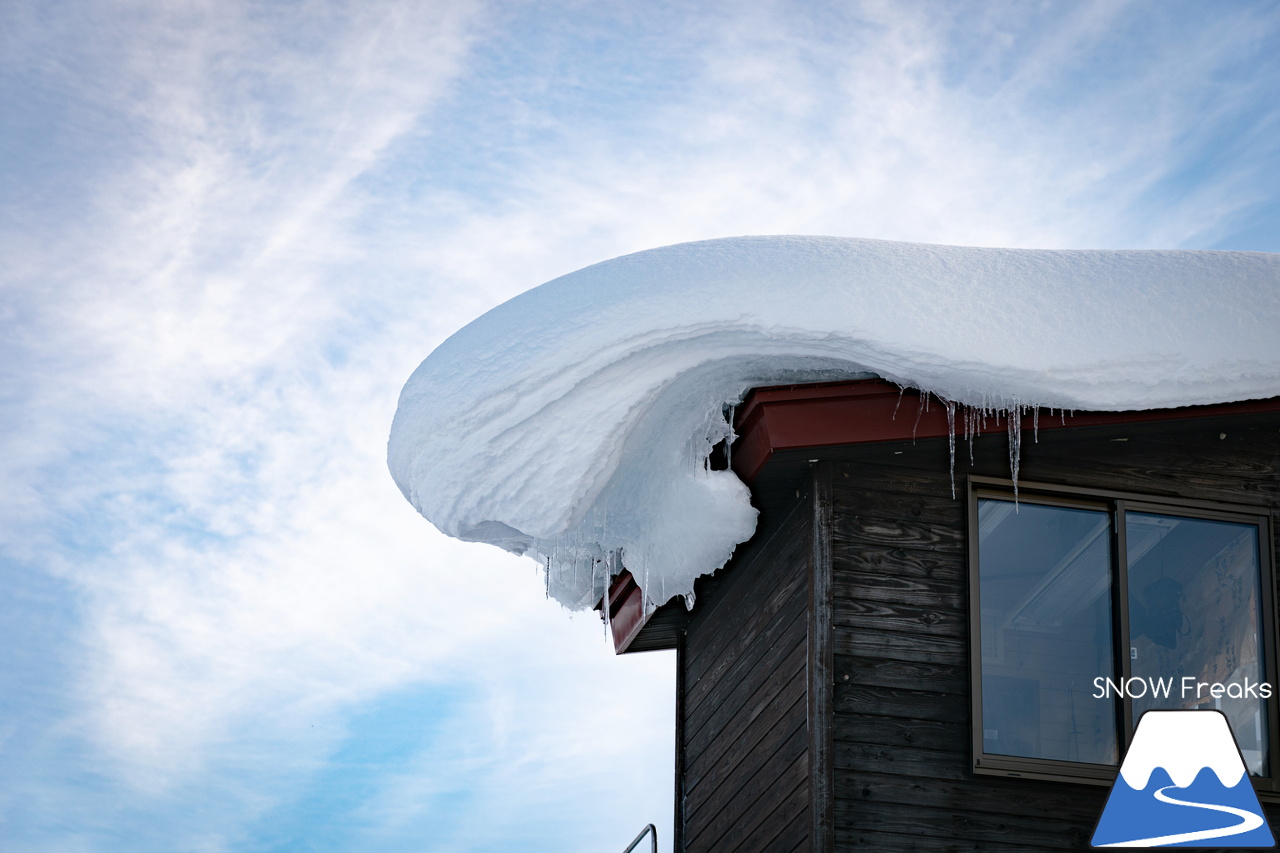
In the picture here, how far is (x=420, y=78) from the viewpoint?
193 ft

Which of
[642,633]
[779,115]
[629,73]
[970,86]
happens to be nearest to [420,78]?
[779,115]

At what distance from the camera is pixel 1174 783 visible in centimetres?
356

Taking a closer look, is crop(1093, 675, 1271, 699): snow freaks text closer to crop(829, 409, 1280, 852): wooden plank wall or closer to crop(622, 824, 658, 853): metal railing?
crop(829, 409, 1280, 852): wooden plank wall

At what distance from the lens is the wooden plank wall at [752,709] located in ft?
14.9

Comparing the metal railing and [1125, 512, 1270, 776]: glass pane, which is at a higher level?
[1125, 512, 1270, 776]: glass pane

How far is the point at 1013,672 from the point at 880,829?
2.70 feet

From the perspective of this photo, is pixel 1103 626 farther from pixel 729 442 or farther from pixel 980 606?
pixel 729 442

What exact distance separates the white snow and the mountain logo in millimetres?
1240

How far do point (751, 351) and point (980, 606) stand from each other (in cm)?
148

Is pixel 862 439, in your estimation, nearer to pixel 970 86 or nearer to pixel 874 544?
pixel 874 544

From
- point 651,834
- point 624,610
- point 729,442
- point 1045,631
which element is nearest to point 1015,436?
point 1045,631

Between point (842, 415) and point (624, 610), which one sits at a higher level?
point (842, 415)

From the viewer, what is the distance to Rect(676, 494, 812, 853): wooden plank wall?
4547 mm

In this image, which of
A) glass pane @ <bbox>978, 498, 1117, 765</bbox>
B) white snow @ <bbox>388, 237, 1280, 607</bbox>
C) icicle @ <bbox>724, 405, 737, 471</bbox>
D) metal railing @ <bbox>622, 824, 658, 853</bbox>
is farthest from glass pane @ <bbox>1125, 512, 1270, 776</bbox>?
metal railing @ <bbox>622, 824, 658, 853</bbox>
